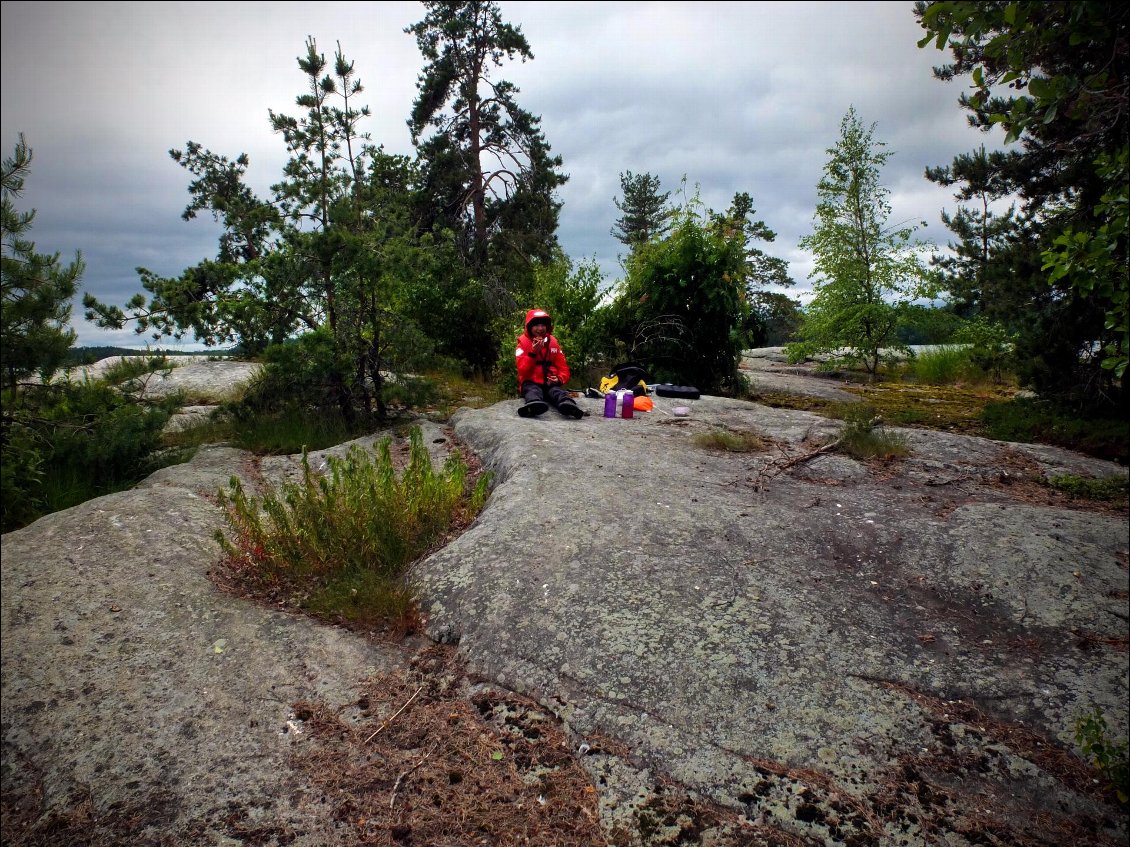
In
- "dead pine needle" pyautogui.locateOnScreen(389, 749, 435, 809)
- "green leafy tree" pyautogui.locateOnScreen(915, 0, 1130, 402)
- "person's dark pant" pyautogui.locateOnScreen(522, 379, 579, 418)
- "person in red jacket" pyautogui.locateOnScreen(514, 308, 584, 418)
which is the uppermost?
"green leafy tree" pyautogui.locateOnScreen(915, 0, 1130, 402)

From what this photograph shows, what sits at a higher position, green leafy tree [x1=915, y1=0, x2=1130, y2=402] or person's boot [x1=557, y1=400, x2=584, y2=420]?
green leafy tree [x1=915, y1=0, x2=1130, y2=402]

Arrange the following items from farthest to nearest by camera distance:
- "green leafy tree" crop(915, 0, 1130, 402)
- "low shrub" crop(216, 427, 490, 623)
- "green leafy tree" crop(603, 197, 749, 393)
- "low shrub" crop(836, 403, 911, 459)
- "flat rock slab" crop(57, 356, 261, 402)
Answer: "green leafy tree" crop(603, 197, 749, 393) < "flat rock slab" crop(57, 356, 261, 402) < "low shrub" crop(836, 403, 911, 459) < "low shrub" crop(216, 427, 490, 623) < "green leafy tree" crop(915, 0, 1130, 402)

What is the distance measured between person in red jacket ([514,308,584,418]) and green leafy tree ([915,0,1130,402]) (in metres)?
5.22

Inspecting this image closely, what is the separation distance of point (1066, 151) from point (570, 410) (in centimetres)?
606

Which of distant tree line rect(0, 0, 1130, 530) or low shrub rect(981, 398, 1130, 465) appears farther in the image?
low shrub rect(981, 398, 1130, 465)

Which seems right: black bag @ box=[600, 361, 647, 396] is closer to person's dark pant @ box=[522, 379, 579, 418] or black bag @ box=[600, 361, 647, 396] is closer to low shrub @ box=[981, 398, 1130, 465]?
person's dark pant @ box=[522, 379, 579, 418]

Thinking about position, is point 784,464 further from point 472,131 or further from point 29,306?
point 472,131

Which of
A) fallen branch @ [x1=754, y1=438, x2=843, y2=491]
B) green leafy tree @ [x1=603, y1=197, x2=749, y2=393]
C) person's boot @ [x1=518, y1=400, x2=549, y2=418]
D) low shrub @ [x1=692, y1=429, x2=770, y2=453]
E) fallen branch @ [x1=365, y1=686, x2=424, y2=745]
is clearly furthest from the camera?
green leafy tree @ [x1=603, y1=197, x2=749, y2=393]

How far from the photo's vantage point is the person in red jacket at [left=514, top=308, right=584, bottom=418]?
8281 millimetres

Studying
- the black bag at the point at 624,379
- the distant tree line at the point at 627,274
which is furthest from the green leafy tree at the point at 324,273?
the black bag at the point at 624,379

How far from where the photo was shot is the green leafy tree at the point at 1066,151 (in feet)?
7.10

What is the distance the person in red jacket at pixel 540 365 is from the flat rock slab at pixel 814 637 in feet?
9.88

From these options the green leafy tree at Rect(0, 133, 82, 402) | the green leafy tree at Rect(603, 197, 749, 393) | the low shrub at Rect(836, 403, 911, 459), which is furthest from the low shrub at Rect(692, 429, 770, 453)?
the green leafy tree at Rect(0, 133, 82, 402)

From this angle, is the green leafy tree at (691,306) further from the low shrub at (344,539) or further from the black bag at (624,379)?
the low shrub at (344,539)
